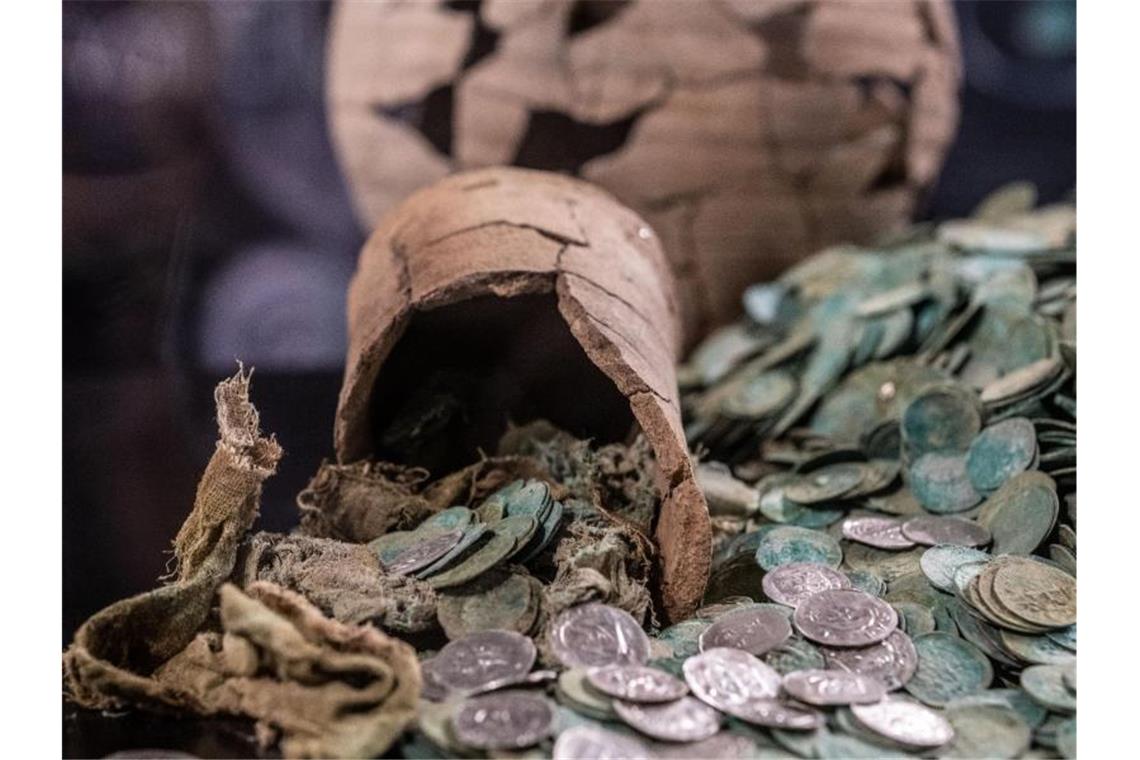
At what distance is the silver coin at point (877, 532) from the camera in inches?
87.7

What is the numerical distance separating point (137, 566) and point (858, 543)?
1241 mm

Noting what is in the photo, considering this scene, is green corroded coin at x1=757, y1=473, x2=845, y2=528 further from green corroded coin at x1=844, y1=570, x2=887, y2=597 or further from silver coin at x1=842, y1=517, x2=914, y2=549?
green corroded coin at x1=844, y1=570, x2=887, y2=597

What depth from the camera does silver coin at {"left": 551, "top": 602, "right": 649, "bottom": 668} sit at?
171 cm

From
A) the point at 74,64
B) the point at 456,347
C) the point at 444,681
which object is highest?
the point at 74,64

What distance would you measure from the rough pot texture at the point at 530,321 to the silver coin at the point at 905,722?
1.26 feet

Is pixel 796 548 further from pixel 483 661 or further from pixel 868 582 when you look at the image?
pixel 483 661

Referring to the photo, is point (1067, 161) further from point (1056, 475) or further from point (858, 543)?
point (858, 543)

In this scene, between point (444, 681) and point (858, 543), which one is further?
point (858, 543)

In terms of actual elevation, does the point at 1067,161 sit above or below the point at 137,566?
above

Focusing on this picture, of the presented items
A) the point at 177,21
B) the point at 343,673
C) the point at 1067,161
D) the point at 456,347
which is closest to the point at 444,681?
the point at 343,673

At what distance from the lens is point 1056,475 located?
2.29m

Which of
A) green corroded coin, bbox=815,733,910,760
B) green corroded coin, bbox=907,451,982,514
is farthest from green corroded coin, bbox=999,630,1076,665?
green corroded coin, bbox=907,451,982,514

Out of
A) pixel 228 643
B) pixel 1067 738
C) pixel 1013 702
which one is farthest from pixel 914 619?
pixel 228 643

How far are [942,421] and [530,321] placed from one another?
0.92m
